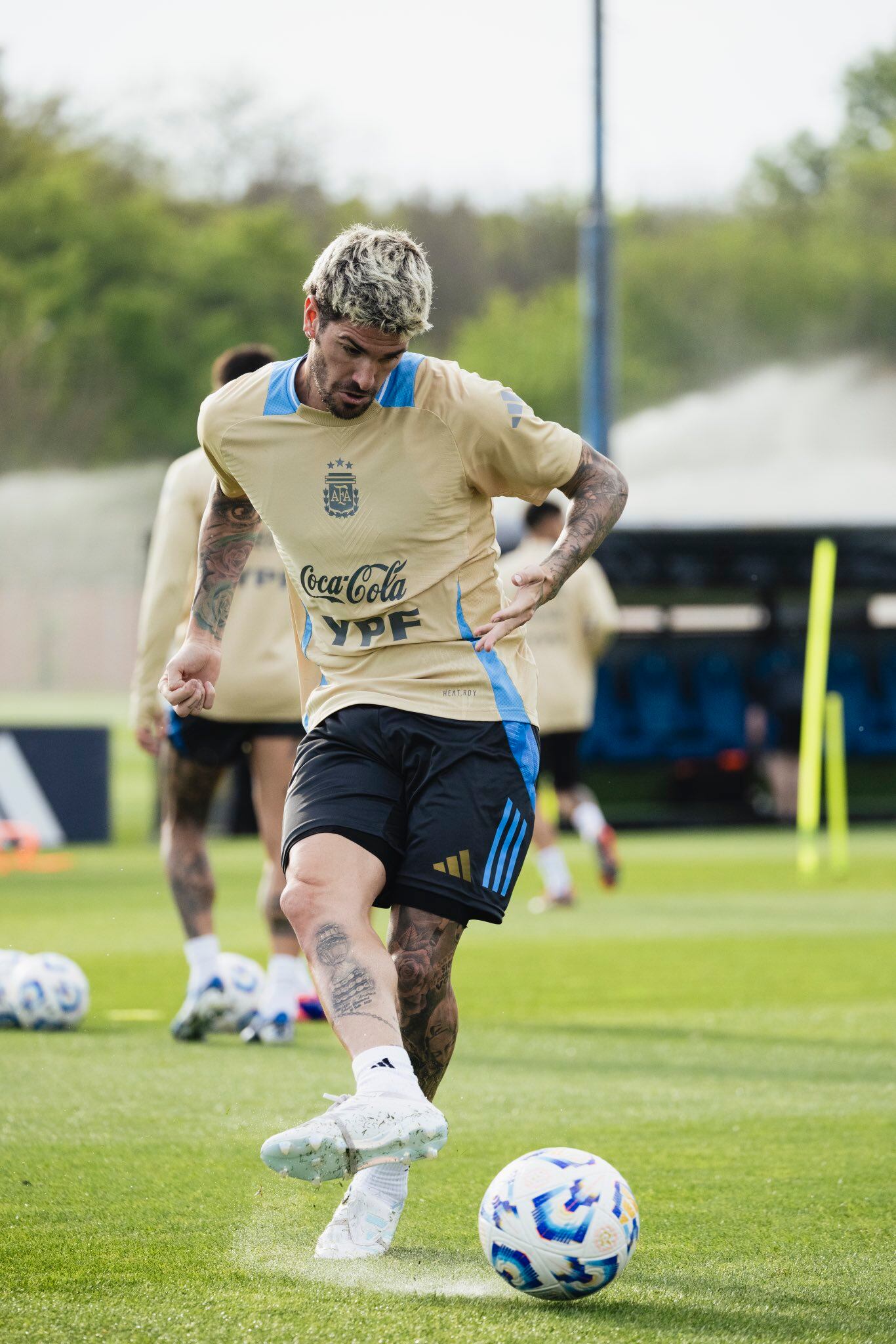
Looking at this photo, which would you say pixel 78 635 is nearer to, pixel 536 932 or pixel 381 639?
pixel 536 932

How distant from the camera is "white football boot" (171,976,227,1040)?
7012 millimetres

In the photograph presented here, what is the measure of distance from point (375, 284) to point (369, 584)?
653 millimetres

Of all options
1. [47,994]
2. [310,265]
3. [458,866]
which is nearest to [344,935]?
[458,866]

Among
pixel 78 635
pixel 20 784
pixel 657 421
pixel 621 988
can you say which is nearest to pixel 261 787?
pixel 621 988

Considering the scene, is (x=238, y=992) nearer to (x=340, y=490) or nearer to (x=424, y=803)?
(x=424, y=803)

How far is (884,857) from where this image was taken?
55.3ft

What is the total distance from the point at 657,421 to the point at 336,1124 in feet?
145

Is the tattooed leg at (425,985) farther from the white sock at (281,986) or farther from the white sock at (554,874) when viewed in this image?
the white sock at (554,874)

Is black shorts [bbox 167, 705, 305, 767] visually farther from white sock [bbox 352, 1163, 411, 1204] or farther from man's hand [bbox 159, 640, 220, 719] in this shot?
white sock [bbox 352, 1163, 411, 1204]

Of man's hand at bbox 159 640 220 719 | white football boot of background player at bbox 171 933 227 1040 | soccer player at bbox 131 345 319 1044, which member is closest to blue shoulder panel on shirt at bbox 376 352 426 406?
man's hand at bbox 159 640 220 719

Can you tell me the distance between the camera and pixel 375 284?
13.0 feet

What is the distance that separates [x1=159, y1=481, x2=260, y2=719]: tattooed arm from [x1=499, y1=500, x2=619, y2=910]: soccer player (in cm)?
781

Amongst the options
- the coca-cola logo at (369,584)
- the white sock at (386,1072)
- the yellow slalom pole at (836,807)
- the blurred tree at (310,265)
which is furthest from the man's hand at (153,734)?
the blurred tree at (310,265)

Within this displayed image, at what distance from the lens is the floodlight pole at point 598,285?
68.3 ft
